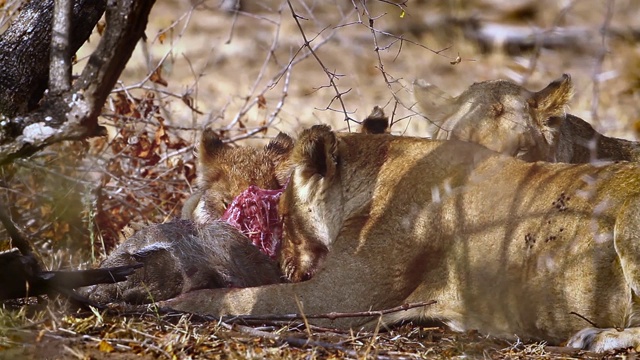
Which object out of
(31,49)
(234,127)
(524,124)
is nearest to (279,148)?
(524,124)

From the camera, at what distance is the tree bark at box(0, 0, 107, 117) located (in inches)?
165

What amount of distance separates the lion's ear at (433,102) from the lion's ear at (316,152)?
64.6 inches

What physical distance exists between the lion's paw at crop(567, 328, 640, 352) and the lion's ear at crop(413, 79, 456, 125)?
2292mm

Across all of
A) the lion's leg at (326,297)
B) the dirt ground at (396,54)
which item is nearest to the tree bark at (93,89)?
the lion's leg at (326,297)

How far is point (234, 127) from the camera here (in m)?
8.20

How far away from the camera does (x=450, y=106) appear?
5.99 metres

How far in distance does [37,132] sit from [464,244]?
1915mm

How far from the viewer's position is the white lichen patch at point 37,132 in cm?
321

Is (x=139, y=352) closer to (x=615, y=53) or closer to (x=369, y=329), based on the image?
(x=369, y=329)

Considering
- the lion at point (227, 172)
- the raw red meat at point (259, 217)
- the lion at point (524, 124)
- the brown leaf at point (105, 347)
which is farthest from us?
the lion at point (524, 124)

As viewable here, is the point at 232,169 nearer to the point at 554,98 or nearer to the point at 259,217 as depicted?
the point at 259,217

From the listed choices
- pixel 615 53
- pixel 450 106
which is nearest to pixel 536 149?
pixel 450 106

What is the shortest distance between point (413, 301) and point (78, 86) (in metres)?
1.76

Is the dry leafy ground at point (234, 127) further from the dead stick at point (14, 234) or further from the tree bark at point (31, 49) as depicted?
the tree bark at point (31, 49)
